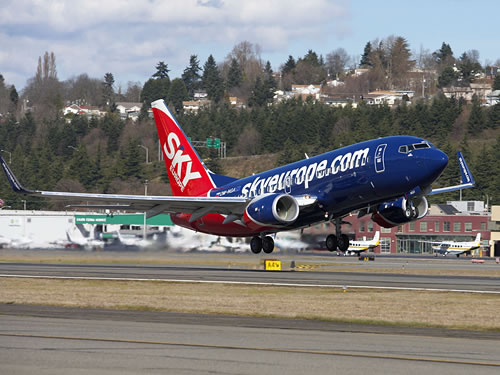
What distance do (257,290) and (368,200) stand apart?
7.43 metres

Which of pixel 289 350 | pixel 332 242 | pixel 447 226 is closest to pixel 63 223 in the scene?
pixel 332 242

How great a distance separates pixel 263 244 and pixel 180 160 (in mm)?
9828

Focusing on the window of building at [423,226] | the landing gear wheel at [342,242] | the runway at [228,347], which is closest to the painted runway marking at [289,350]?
the runway at [228,347]

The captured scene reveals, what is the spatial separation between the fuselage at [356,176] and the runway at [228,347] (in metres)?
14.7

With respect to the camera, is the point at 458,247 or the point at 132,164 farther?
the point at 132,164

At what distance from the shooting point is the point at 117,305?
112ft

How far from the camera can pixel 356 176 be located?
42.4m

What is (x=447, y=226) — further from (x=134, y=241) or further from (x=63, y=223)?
(x=134, y=241)

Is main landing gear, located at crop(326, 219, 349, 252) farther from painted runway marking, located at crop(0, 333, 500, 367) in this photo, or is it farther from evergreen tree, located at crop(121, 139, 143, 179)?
evergreen tree, located at crop(121, 139, 143, 179)

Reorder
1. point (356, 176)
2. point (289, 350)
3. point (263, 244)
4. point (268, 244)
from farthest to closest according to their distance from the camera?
point (263, 244), point (268, 244), point (356, 176), point (289, 350)

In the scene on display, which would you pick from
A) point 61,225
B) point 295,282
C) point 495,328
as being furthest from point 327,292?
point 61,225

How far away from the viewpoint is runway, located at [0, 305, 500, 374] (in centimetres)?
1789

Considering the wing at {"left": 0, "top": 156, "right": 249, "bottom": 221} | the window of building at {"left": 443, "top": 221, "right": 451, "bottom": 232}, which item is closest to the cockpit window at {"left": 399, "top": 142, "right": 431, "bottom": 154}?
the wing at {"left": 0, "top": 156, "right": 249, "bottom": 221}

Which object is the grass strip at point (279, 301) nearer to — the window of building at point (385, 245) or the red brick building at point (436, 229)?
the red brick building at point (436, 229)
